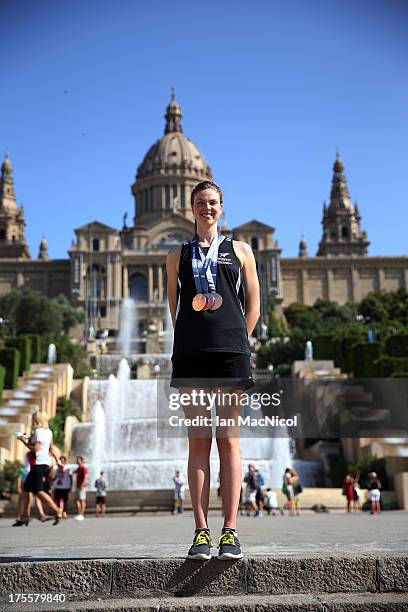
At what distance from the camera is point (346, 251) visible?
313ft

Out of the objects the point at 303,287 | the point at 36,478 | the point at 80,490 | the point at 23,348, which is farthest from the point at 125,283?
the point at 36,478

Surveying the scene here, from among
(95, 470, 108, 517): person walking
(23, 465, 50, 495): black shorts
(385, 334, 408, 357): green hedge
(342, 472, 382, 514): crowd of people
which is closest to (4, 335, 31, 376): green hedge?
(385, 334, 408, 357): green hedge

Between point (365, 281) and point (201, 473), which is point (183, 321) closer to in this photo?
point (201, 473)

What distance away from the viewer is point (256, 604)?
2992mm

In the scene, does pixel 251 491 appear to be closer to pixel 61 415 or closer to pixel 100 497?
pixel 100 497

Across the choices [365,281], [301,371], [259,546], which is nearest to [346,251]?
[365,281]

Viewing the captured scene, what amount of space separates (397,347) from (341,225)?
64051 millimetres

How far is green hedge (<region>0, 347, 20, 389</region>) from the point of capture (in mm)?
31172

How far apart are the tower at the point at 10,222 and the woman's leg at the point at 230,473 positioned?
92797 mm

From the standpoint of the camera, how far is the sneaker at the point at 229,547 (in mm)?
3276

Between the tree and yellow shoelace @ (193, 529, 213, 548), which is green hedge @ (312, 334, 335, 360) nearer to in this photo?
the tree

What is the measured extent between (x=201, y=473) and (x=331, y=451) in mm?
22866

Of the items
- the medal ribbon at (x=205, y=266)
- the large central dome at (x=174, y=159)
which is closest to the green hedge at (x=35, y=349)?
the medal ribbon at (x=205, y=266)

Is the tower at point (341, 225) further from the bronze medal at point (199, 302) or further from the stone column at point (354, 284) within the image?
the bronze medal at point (199, 302)
